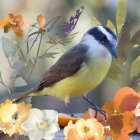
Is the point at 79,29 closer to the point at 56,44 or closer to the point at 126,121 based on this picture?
the point at 56,44

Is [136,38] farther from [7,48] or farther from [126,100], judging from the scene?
[7,48]

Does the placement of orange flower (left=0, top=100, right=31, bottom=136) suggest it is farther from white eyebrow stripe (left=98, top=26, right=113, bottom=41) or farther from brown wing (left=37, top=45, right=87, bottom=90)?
white eyebrow stripe (left=98, top=26, right=113, bottom=41)

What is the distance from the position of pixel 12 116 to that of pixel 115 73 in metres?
0.24

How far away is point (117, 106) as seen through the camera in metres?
0.71

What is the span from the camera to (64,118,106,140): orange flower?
649 millimetres

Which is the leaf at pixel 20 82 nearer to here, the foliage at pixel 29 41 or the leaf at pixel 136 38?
the foliage at pixel 29 41

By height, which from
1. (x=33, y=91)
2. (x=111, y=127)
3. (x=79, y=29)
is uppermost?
(x=79, y=29)

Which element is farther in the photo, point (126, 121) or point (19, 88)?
point (19, 88)

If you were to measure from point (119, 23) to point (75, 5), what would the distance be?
0.15 metres

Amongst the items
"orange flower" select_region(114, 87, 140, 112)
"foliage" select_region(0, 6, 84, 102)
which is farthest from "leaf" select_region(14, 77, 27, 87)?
"orange flower" select_region(114, 87, 140, 112)

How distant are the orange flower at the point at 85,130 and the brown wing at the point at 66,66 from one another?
15 cm

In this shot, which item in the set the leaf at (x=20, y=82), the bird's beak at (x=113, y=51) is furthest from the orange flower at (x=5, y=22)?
the bird's beak at (x=113, y=51)

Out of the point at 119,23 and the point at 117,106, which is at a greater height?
the point at 119,23

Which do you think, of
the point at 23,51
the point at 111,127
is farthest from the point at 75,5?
the point at 111,127
